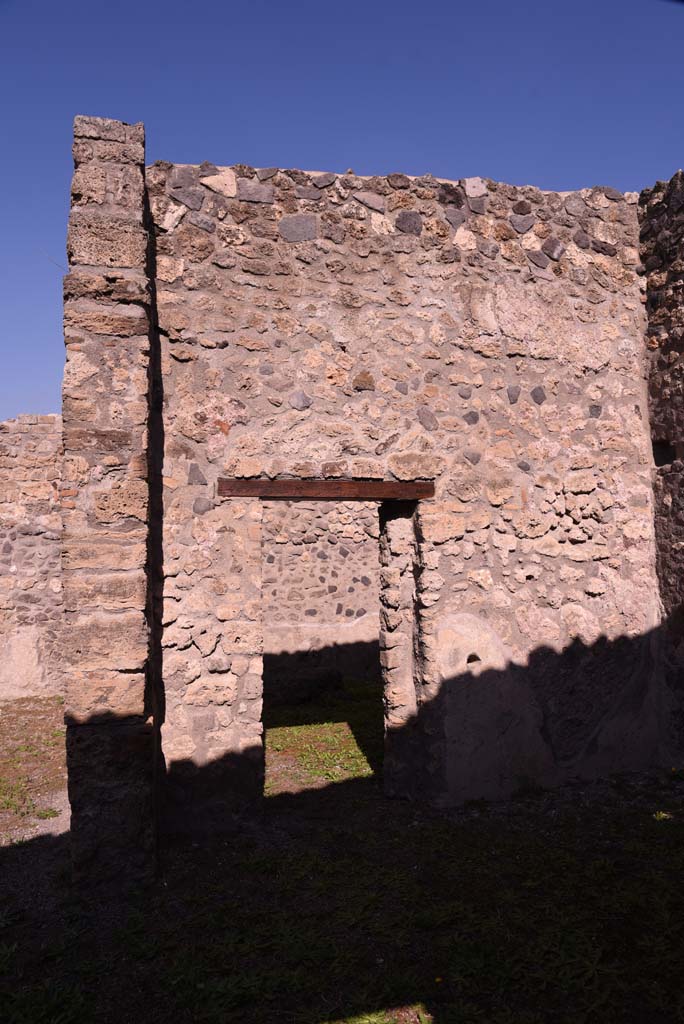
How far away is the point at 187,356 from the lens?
444 centimetres

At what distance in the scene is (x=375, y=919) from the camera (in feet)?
11.2

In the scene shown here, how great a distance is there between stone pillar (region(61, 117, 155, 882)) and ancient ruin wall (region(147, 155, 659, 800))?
479 millimetres

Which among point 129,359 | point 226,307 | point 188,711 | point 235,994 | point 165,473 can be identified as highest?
point 226,307

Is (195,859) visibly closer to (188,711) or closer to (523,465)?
(188,711)

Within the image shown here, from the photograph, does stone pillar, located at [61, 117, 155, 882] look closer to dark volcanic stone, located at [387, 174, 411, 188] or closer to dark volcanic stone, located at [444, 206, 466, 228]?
dark volcanic stone, located at [387, 174, 411, 188]

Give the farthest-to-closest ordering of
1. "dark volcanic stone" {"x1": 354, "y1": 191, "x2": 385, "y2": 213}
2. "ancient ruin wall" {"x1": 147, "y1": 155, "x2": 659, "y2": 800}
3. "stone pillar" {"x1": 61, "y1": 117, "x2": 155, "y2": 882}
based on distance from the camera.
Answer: "dark volcanic stone" {"x1": 354, "y1": 191, "x2": 385, "y2": 213}
"ancient ruin wall" {"x1": 147, "y1": 155, "x2": 659, "y2": 800}
"stone pillar" {"x1": 61, "y1": 117, "x2": 155, "y2": 882}

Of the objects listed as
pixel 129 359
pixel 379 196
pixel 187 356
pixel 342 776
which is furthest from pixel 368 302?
pixel 342 776

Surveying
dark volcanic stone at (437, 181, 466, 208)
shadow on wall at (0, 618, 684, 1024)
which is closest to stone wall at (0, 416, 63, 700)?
shadow on wall at (0, 618, 684, 1024)

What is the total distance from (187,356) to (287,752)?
3721mm

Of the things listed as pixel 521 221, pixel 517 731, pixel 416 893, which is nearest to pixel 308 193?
pixel 521 221

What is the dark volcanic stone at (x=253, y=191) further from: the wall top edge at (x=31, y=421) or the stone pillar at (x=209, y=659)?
the wall top edge at (x=31, y=421)

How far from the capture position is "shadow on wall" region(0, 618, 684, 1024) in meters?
2.88

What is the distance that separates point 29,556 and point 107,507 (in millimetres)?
5700

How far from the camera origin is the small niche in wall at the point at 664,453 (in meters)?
5.24
